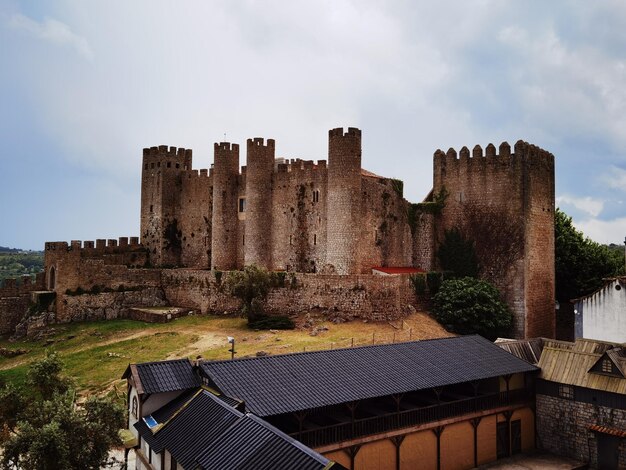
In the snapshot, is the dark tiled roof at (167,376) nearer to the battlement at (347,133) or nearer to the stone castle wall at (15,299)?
the battlement at (347,133)

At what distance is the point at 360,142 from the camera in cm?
3809

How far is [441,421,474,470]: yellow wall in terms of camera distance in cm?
2102

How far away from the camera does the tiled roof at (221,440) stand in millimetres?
12438

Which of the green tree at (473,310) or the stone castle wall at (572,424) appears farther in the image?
the green tree at (473,310)

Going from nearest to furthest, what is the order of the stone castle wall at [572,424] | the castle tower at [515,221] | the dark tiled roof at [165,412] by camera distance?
1. the dark tiled roof at [165,412]
2. the stone castle wall at [572,424]
3. the castle tower at [515,221]

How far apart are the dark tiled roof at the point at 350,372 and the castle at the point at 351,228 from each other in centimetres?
1166

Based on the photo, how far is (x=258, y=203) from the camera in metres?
42.8

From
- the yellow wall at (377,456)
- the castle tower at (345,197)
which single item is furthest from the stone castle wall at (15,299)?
the yellow wall at (377,456)

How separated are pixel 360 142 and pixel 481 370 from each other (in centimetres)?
2044

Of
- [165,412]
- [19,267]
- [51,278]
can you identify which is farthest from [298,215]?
[19,267]

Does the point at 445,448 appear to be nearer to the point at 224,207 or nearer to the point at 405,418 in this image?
the point at 405,418

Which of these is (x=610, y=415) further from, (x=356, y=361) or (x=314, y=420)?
(x=314, y=420)

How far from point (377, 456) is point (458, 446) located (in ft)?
13.9

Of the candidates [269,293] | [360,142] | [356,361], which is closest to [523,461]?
[356,361]
